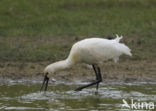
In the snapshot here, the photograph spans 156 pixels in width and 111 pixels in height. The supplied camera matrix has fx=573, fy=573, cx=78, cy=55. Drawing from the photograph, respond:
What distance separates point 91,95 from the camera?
1219 centimetres

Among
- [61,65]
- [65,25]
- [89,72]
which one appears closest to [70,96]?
[61,65]

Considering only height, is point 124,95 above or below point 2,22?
below

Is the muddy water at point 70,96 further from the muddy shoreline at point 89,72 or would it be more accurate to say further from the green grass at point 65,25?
the green grass at point 65,25

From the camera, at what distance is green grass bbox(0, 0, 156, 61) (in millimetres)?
15586

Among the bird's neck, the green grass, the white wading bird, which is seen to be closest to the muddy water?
the white wading bird

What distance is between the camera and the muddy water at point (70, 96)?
10828 millimetres

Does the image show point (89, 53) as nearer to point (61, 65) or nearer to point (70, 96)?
point (61, 65)

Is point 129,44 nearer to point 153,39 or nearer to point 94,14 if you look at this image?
point 153,39

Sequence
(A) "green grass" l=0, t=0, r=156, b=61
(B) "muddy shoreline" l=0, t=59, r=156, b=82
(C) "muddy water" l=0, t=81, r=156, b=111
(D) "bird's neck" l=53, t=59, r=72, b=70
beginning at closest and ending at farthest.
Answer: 1. (C) "muddy water" l=0, t=81, r=156, b=111
2. (D) "bird's neck" l=53, t=59, r=72, b=70
3. (B) "muddy shoreline" l=0, t=59, r=156, b=82
4. (A) "green grass" l=0, t=0, r=156, b=61

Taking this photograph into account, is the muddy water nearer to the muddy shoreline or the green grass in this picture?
the muddy shoreline

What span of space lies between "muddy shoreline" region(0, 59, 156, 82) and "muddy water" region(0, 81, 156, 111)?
0.46m

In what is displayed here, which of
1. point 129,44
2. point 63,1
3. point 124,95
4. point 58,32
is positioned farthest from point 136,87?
point 63,1

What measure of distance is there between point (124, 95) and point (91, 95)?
75 cm

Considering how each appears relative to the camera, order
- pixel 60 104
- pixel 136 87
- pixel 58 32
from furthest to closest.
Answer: pixel 58 32 → pixel 136 87 → pixel 60 104
